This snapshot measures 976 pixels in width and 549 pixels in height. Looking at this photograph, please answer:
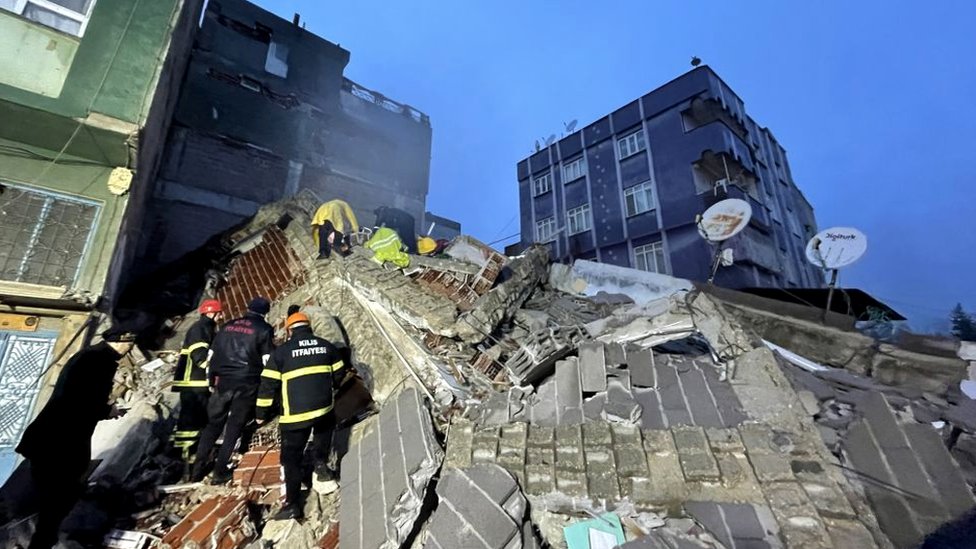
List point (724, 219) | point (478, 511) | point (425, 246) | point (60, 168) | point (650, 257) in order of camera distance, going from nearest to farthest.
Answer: point (478, 511) < point (60, 168) < point (425, 246) < point (724, 219) < point (650, 257)

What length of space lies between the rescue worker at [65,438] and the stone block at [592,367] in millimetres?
4080

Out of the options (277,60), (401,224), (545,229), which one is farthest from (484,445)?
(277,60)

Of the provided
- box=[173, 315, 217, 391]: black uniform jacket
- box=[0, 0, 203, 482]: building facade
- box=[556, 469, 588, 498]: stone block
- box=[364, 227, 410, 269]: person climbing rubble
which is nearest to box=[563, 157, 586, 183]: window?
box=[364, 227, 410, 269]: person climbing rubble

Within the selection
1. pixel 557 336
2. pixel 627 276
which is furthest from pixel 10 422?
pixel 627 276

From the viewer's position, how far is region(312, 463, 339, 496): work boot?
347cm

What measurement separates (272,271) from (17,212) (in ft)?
10.8

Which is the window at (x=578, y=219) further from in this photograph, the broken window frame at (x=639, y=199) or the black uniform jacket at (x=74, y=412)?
the black uniform jacket at (x=74, y=412)

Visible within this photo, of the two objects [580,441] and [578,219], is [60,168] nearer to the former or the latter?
[580,441]

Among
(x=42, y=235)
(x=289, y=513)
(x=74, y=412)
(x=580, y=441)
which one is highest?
(x=42, y=235)

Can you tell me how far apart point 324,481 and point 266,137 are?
15179 millimetres

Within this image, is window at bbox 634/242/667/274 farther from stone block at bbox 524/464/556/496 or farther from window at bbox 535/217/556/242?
stone block at bbox 524/464/556/496

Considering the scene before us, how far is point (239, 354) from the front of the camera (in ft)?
13.1

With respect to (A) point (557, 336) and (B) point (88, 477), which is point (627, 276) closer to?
(A) point (557, 336)

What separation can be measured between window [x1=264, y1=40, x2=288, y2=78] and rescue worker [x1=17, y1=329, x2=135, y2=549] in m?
16.5
